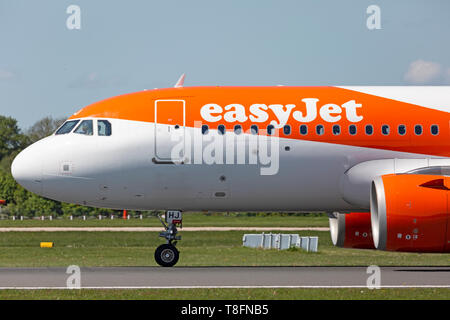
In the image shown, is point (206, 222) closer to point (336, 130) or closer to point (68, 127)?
point (68, 127)

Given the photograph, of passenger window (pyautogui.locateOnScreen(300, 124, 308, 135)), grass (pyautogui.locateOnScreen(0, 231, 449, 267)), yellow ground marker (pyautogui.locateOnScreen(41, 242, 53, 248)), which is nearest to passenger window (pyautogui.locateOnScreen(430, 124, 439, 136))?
passenger window (pyautogui.locateOnScreen(300, 124, 308, 135))

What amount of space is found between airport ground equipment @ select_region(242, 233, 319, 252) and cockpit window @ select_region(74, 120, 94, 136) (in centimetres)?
1617

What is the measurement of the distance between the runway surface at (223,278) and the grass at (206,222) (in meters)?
48.5

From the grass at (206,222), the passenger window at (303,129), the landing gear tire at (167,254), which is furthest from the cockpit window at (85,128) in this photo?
the grass at (206,222)

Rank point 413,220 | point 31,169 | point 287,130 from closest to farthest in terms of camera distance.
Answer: point 413,220 → point 31,169 → point 287,130

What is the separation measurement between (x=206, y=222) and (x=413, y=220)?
203 ft

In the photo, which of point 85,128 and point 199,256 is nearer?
point 85,128

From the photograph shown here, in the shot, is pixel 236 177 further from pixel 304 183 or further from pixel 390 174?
pixel 390 174

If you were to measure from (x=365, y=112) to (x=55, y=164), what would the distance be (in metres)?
8.73

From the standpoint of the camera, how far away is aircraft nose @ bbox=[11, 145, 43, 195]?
82.9 ft

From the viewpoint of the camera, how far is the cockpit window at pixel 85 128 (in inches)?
1013

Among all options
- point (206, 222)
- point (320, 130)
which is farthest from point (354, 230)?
point (206, 222)

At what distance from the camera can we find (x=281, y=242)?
4159 centimetres
